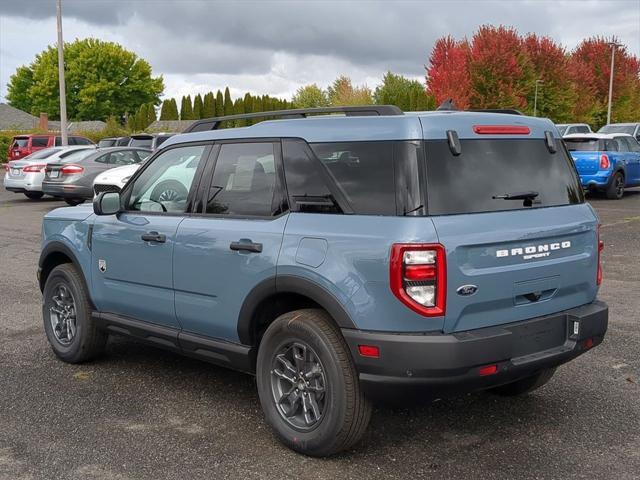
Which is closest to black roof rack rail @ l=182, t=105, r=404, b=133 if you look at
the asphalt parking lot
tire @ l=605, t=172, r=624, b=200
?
the asphalt parking lot

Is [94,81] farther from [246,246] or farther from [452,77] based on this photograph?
[246,246]

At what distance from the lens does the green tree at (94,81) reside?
295 ft

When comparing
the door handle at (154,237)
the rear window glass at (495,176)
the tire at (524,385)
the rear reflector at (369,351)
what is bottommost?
the tire at (524,385)

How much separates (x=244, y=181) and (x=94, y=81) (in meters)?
92.0

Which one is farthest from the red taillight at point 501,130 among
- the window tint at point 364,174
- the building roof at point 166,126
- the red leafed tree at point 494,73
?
the building roof at point 166,126

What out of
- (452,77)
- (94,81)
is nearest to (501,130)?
(452,77)

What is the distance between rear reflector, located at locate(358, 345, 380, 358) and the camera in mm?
3609

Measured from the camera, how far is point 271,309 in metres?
4.26

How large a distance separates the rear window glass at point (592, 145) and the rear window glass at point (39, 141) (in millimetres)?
21958

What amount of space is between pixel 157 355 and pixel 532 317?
126 inches

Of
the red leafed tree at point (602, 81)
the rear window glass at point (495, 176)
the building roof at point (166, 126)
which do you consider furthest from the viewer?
the building roof at point (166, 126)

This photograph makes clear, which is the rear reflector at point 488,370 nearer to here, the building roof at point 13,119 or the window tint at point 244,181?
the window tint at point 244,181

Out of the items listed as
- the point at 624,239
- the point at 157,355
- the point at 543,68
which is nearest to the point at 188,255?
the point at 157,355

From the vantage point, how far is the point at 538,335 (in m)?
3.90
